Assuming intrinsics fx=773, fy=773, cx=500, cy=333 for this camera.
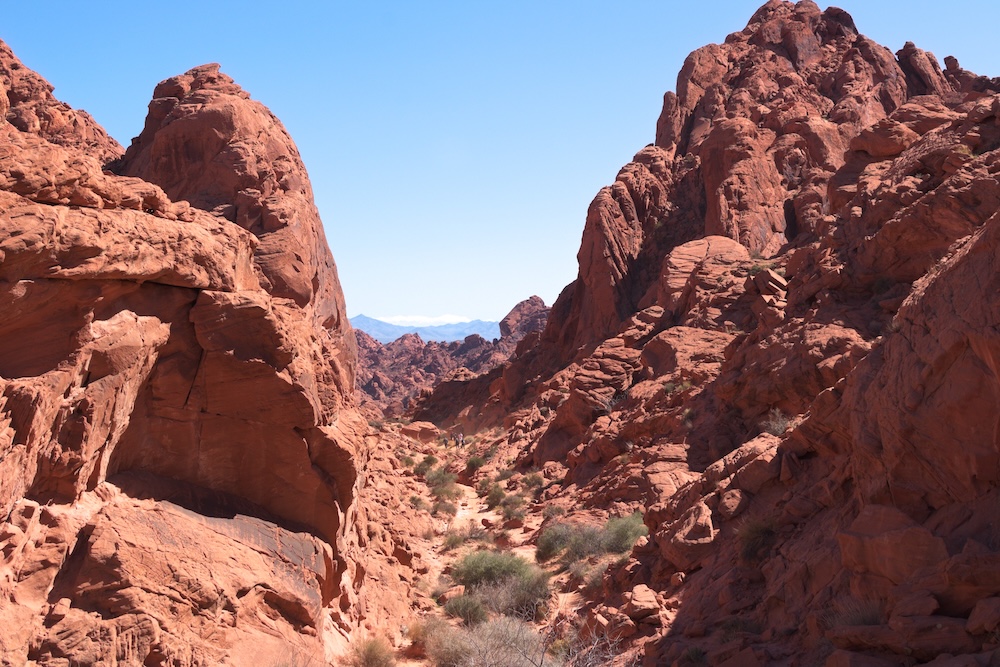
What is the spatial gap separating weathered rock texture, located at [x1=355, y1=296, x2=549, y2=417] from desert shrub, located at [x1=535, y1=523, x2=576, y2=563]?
6112 cm

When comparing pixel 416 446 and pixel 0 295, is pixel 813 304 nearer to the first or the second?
pixel 0 295

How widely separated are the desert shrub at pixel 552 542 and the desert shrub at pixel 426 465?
1179cm

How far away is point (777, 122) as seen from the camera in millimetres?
38250

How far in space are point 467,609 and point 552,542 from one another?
14.4 ft

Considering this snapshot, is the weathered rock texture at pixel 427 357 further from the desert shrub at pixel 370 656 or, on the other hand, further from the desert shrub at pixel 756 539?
the desert shrub at pixel 756 539

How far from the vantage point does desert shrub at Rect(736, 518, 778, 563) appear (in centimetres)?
959

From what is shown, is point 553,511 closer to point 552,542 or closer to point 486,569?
point 552,542

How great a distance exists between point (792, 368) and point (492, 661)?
923 centimetres

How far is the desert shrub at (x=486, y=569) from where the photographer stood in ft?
46.9

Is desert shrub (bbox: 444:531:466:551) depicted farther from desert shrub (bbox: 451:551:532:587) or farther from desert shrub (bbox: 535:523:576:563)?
desert shrub (bbox: 451:551:532:587)

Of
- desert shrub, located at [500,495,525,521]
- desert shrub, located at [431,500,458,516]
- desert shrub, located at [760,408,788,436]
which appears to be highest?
desert shrub, located at [760,408,788,436]

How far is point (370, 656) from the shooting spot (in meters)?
9.60

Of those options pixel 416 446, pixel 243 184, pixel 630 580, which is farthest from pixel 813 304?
pixel 416 446

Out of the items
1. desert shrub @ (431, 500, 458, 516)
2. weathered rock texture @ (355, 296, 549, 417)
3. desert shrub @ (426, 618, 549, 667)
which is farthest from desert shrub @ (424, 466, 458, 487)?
weathered rock texture @ (355, 296, 549, 417)
